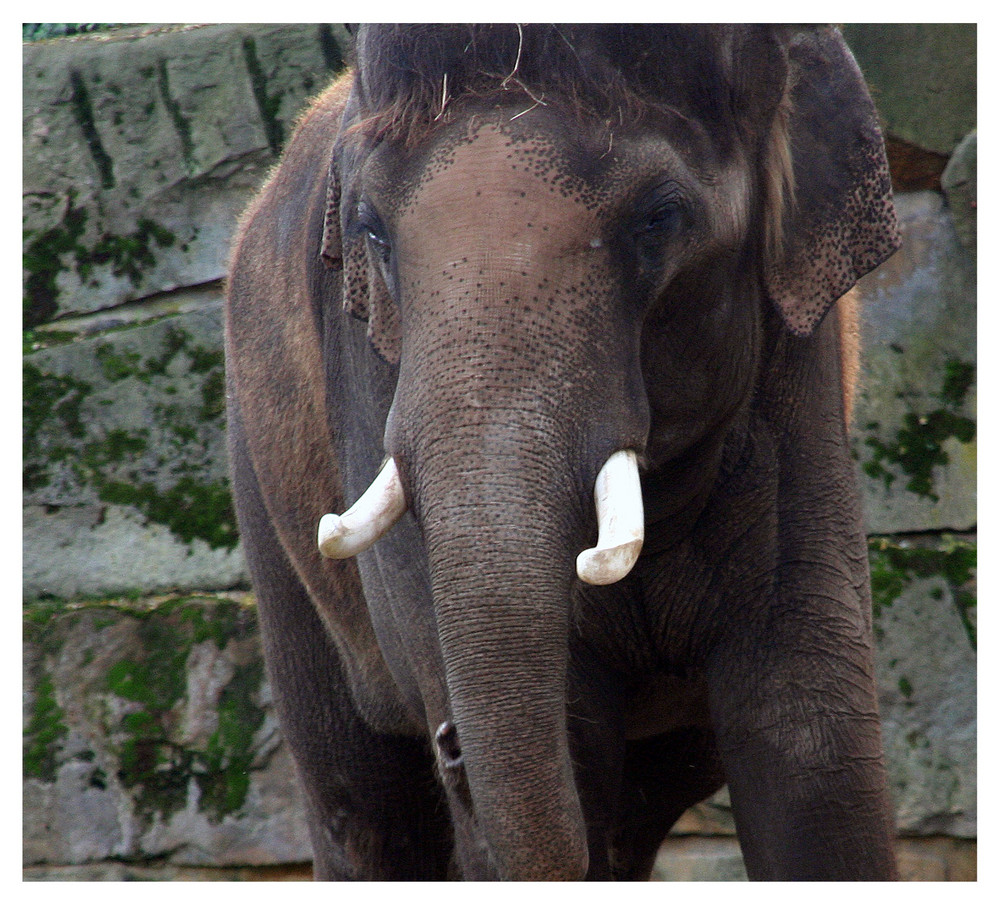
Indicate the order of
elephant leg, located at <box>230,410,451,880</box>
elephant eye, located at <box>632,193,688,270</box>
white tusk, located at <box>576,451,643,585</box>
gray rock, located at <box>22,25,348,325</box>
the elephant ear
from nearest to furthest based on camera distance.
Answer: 1. white tusk, located at <box>576,451,643,585</box>
2. elephant eye, located at <box>632,193,688,270</box>
3. the elephant ear
4. elephant leg, located at <box>230,410,451,880</box>
5. gray rock, located at <box>22,25,348,325</box>

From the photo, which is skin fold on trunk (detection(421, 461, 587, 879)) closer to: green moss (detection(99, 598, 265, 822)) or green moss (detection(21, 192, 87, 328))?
green moss (detection(99, 598, 265, 822))

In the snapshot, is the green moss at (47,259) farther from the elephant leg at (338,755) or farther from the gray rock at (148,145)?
the elephant leg at (338,755)

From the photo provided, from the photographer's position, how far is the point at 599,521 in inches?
50.2

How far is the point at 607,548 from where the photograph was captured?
1.21m

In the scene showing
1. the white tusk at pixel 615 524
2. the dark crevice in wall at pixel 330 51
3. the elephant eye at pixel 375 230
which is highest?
the dark crevice in wall at pixel 330 51

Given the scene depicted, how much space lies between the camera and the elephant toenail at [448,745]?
149 centimetres

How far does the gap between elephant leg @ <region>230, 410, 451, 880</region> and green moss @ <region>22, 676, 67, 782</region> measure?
1233mm

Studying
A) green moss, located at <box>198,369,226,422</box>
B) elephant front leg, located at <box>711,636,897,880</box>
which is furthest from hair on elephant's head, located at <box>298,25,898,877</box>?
green moss, located at <box>198,369,226,422</box>

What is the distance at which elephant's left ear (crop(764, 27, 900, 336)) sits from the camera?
1.64 m

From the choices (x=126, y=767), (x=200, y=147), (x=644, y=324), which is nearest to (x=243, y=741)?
(x=126, y=767)

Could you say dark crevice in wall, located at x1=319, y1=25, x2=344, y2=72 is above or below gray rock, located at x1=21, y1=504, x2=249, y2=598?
above

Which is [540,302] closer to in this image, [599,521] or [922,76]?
[599,521]

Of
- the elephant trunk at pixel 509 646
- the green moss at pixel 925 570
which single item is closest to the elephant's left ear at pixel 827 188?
the elephant trunk at pixel 509 646

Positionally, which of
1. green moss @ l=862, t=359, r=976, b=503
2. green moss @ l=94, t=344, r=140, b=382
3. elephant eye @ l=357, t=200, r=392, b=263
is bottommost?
green moss @ l=862, t=359, r=976, b=503
